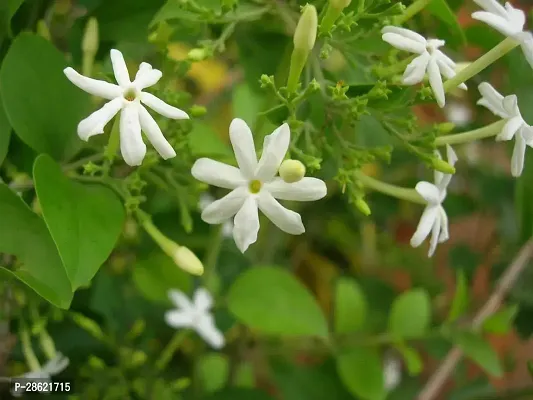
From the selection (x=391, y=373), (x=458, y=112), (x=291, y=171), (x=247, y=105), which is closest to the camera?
(x=291, y=171)

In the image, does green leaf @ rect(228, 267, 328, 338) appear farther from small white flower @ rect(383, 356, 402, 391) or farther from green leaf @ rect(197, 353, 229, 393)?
small white flower @ rect(383, 356, 402, 391)

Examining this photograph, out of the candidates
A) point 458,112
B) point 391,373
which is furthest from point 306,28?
point 458,112

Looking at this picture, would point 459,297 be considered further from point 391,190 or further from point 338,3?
point 338,3

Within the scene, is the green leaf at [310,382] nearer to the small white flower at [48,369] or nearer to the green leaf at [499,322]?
the green leaf at [499,322]

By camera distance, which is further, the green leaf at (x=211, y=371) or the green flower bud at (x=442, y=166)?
the green leaf at (x=211, y=371)

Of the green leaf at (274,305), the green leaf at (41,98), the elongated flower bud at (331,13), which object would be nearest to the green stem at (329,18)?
the elongated flower bud at (331,13)

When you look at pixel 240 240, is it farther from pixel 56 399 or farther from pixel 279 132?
pixel 56 399
